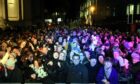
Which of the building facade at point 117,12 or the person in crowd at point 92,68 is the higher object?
the building facade at point 117,12

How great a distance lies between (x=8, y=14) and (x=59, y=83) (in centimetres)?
3733

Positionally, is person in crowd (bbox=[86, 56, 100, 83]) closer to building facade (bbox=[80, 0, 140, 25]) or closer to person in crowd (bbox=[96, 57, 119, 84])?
person in crowd (bbox=[96, 57, 119, 84])

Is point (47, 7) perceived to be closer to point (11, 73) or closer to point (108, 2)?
point (108, 2)

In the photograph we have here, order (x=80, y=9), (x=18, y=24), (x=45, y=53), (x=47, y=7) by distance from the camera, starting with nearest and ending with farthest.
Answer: (x=45, y=53) → (x=18, y=24) → (x=47, y=7) → (x=80, y=9)

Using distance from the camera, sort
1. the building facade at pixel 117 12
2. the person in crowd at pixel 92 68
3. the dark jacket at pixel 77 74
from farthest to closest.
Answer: the building facade at pixel 117 12, the person in crowd at pixel 92 68, the dark jacket at pixel 77 74

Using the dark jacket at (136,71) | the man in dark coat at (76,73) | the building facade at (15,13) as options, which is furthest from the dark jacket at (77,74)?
the building facade at (15,13)

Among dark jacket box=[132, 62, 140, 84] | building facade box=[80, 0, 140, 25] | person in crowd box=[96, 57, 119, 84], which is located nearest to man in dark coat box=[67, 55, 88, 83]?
person in crowd box=[96, 57, 119, 84]

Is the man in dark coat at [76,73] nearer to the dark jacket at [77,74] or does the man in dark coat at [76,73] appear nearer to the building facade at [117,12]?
the dark jacket at [77,74]

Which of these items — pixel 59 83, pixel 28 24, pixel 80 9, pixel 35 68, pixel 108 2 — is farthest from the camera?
pixel 80 9

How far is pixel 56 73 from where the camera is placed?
1098 cm

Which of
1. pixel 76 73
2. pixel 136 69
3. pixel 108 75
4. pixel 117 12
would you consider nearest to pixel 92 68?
pixel 76 73

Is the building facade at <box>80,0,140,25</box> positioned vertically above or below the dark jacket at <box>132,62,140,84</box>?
above

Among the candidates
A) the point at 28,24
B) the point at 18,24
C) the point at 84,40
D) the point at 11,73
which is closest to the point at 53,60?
the point at 11,73

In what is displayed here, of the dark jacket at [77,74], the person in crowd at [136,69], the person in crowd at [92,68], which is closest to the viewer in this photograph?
the person in crowd at [136,69]
